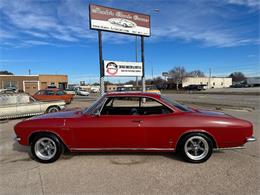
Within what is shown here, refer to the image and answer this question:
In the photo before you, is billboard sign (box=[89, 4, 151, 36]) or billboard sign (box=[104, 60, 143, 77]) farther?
billboard sign (box=[104, 60, 143, 77])

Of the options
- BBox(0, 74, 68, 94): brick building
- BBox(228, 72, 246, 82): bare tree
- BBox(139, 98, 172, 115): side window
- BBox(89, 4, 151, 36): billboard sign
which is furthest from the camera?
BBox(228, 72, 246, 82): bare tree

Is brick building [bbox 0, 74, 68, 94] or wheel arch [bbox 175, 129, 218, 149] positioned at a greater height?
brick building [bbox 0, 74, 68, 94]

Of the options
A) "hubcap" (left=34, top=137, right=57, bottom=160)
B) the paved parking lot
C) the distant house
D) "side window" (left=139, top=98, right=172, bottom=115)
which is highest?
the distant house

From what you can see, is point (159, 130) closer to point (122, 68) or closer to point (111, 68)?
point (111, 68)

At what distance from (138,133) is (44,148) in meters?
2.06

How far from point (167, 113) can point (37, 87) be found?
170ft

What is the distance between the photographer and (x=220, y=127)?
399 centimetres

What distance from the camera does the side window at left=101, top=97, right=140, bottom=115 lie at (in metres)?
4.51

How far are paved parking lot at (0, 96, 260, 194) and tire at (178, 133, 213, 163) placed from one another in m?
0.14

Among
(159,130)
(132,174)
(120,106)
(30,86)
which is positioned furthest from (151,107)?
(30,86)

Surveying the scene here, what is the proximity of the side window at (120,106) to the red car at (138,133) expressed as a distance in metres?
0.25

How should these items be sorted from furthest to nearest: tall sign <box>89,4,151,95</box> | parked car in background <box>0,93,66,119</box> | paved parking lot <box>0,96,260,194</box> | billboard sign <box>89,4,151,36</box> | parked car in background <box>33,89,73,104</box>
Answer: parked car in background <box>33,89,73,104</box> → tall sign <box>89,4,151,95</box> → billboard sign <box>89,4,151,36</box> → parked car in background <box>0,93,66,119</box> → paved parking lot <box>0,96,260,194</box>

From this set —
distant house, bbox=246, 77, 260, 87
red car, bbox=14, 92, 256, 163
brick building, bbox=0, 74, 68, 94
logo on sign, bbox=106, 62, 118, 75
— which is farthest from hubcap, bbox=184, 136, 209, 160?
distant house, bbox=246, 77, 260, 87

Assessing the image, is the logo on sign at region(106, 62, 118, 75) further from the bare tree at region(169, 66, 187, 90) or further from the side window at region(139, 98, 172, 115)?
the bare tree at region(169, 66, 187, 90)
